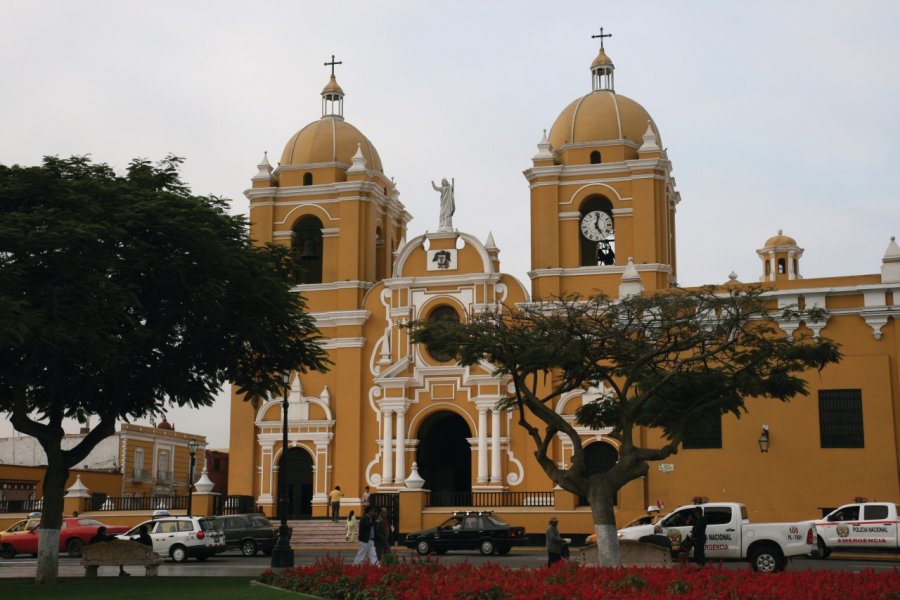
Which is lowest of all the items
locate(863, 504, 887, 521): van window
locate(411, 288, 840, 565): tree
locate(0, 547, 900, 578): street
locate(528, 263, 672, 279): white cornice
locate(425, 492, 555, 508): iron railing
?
locate(0, 547, 900, 578): street

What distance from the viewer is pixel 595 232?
41312 millimetres

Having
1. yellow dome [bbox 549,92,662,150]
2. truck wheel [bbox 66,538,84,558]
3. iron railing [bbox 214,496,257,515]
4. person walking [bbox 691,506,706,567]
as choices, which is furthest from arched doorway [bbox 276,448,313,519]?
person walking [bbox 691,506,706,567]

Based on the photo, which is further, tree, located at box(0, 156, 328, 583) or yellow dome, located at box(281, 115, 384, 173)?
yellow dome, located at box(281, 115, 384, 173)

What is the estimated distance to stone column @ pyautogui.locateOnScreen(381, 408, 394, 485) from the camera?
4034cm

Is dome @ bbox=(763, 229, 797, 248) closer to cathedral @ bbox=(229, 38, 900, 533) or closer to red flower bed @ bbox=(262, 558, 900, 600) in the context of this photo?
cathedral @ bbox=(229, 38, 900, 533)

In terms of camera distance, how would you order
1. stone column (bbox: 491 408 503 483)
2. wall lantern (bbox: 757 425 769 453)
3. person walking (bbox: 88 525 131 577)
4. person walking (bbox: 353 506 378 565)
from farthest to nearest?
stone column (bbox: 491 408 503 483), wall lantern (bbox: 757 425 769 453), person walking (bbox: 88 525 131 577), person walking (bbox: 353 506 378 565)

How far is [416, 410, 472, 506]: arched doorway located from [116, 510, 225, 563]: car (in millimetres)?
12170

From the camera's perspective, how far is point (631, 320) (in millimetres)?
22672

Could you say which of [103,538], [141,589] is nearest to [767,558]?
[141,589]

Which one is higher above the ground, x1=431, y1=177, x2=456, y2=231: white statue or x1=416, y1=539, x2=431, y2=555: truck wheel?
x1=431, y1=177, x2=456, y2=231: white statue

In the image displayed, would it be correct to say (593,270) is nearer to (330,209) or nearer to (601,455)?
(601,455)

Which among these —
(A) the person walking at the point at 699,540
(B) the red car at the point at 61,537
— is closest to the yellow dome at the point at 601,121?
(B) the red car at the point at 61,537

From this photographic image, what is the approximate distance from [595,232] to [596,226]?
0.76ft

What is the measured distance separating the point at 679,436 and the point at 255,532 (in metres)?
15.2
